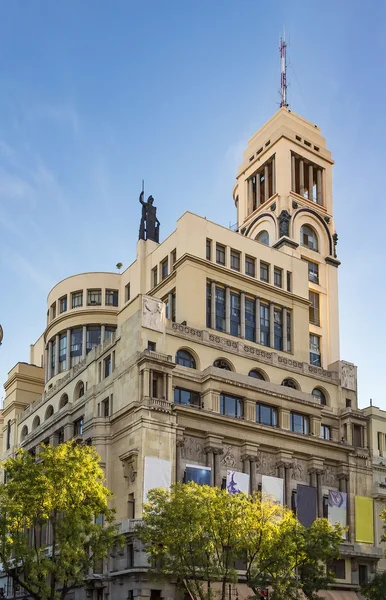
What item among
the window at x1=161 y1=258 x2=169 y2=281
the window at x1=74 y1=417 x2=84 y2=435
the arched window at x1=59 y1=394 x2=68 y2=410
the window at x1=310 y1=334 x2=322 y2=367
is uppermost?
the window at x1=161 y1=258 x2=169 y2=281

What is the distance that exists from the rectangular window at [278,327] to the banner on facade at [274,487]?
49.9 feet

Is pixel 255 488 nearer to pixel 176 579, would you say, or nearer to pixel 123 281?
pixel 176 579

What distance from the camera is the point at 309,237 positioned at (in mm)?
102312

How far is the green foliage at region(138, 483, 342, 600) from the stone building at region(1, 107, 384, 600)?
8.41 m

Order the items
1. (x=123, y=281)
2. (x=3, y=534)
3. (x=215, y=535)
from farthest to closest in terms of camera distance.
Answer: (x=123, y=281) → (x=215, y=535) → (x=3, y=534)

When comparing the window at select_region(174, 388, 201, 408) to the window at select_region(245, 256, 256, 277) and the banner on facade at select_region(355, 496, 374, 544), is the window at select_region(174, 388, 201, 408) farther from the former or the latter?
the banner on facade at select_region(355, 496, 374, 544)

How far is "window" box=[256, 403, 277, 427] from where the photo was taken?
81.2 meters

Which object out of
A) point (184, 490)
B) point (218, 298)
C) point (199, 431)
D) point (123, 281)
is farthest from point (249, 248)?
point (184, 490)

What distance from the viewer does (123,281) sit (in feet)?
326

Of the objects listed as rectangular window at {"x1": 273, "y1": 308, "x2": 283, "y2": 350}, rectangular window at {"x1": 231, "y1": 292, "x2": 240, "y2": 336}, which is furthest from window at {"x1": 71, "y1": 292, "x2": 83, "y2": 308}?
rectangular window at {"x1": 273, "y1": 308, "x2": 283, "y2": 350}

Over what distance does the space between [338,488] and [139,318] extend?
2667 centimetres

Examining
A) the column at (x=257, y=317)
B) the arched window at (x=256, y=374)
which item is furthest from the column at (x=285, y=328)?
the arched window at (x=256, y=374)

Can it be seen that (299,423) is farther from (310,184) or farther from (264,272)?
(310,184)

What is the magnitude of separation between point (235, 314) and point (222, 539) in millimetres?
31223
